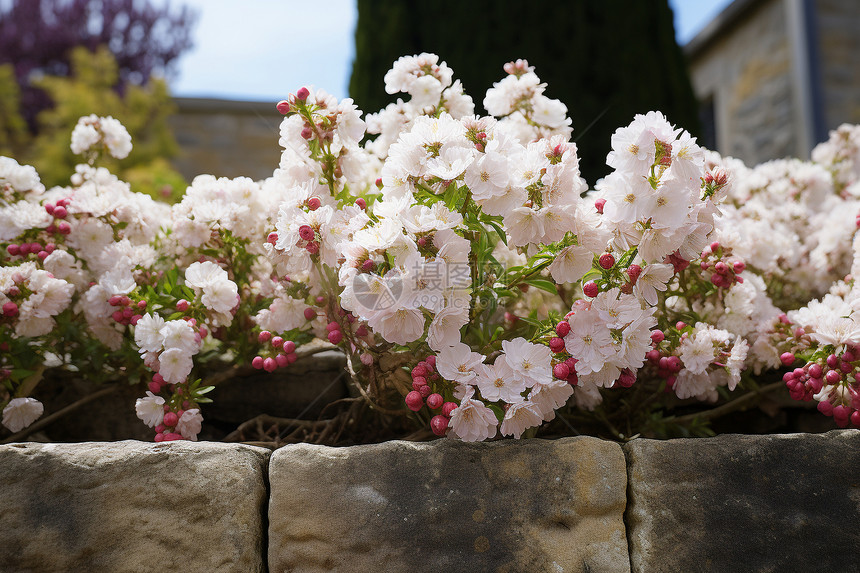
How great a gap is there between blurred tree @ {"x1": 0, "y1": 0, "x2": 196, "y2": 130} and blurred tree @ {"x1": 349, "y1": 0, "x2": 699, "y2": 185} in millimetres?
9547

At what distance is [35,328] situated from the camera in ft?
4.95

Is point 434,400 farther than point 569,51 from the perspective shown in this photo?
No

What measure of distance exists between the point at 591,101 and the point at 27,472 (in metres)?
3.19

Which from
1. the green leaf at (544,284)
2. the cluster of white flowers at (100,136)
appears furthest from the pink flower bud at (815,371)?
the cluster of white flowers at (100,136)

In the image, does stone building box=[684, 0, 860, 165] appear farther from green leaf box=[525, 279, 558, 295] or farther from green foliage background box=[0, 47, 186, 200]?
green foliage background box=[0, 47, 186, 200]

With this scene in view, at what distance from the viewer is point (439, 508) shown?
3.88 feet

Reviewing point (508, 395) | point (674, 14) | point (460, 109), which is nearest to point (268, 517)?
point (508, 395)

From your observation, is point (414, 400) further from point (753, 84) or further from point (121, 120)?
point (121, 120)

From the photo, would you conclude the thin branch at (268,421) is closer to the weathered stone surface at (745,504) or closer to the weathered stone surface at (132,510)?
the weathered stone surface at (132,510)

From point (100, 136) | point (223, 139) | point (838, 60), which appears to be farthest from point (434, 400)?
point (223, 139)

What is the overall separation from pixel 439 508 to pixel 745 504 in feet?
1.79

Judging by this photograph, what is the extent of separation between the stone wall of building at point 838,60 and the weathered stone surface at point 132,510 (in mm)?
5867

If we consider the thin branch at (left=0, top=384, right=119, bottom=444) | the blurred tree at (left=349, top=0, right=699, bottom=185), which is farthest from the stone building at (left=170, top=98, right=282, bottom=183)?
the thin branch at (left=0, top=384, right=119, bottom=444)

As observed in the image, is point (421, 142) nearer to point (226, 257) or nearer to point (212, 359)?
point (226, 257)
